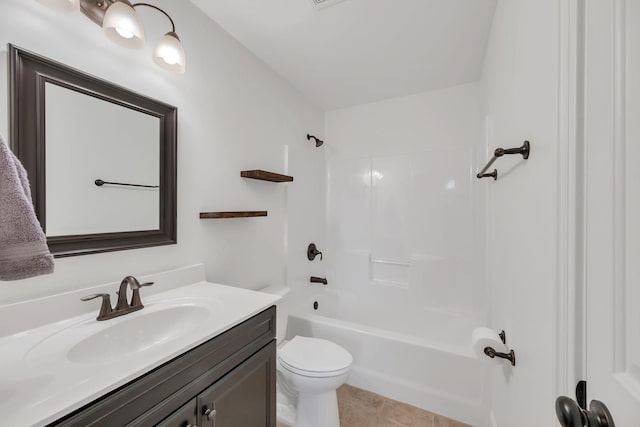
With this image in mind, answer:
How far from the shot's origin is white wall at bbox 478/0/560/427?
25.1 inches

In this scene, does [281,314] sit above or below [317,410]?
above

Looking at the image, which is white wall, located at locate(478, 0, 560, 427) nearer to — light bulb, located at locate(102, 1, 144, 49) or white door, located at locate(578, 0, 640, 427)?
white door, located at locate(578, 0, 640, 427)

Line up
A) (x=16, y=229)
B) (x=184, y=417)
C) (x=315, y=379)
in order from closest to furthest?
(x=16, y=229)
(x=184, y=417)
(x=315, y=379)

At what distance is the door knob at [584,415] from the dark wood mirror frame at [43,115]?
1486 millimetres

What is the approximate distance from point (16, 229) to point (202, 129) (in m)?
1.07

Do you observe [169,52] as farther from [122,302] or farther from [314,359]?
[314,359]

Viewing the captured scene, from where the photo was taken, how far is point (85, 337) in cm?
86

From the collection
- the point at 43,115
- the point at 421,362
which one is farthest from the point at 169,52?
the point at 421,362

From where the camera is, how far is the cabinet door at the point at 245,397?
0.88 metres

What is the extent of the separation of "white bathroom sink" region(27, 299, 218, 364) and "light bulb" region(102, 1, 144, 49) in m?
1.12

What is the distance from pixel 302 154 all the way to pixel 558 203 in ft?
6.97

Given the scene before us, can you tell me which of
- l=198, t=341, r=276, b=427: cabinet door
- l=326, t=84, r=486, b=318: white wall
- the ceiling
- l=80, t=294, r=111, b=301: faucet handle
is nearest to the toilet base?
l=198, t=341, r=276, b=427: cabinet door

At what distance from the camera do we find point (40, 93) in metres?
0.91

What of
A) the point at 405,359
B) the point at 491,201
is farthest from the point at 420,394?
the point at 491,201
